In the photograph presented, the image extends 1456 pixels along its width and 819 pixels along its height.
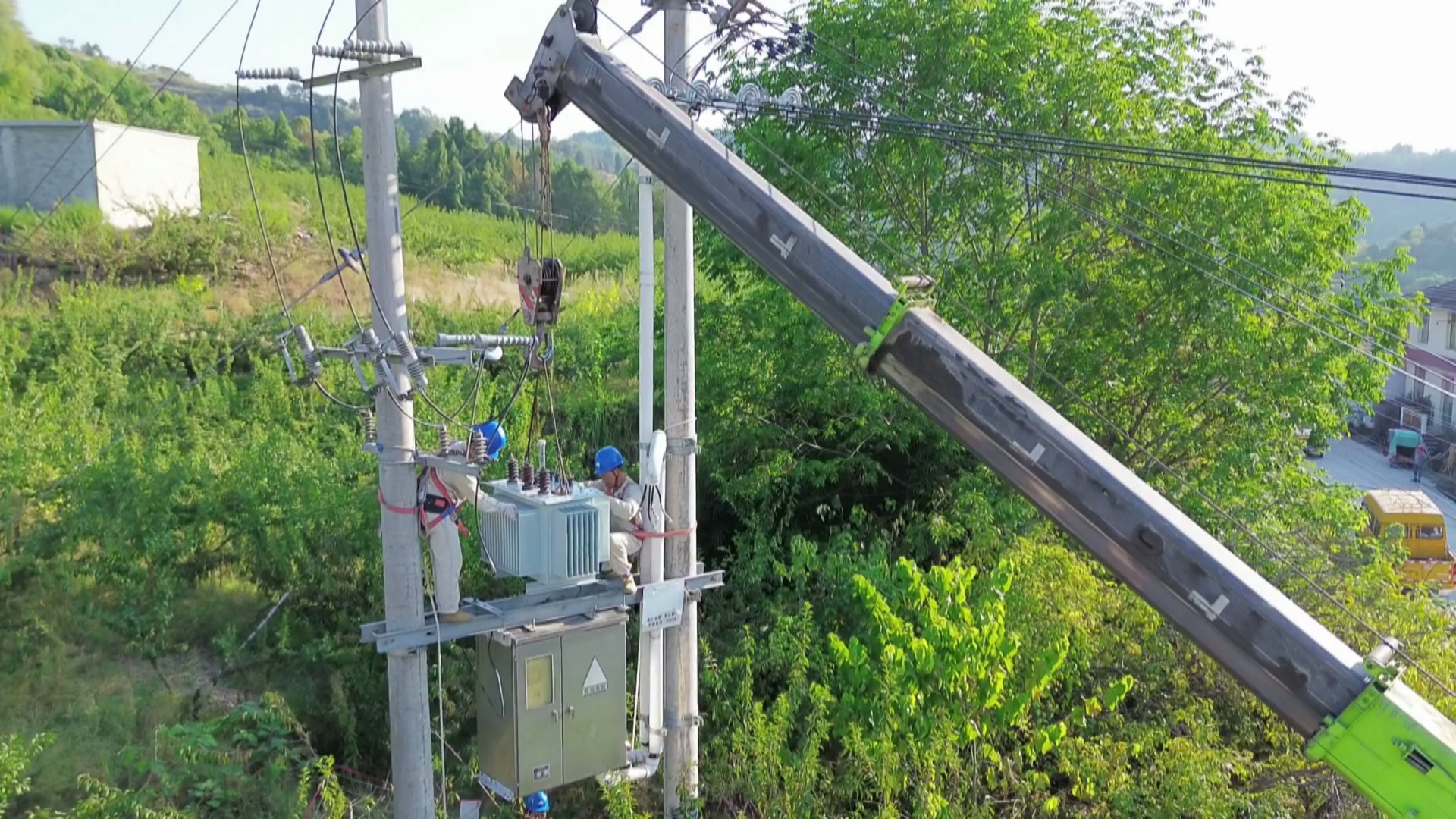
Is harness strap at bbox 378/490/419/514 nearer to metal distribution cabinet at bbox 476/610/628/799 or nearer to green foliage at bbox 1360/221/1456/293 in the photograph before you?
metal distribution cabinet at bbox 476/610/628/799

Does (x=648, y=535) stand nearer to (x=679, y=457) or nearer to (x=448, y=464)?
(x=679, y=457)

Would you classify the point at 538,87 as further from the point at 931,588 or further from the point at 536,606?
the point at 931,588

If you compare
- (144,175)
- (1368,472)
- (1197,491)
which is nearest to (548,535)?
(1197,491)

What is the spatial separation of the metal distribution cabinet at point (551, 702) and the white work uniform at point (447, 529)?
46 centimetres

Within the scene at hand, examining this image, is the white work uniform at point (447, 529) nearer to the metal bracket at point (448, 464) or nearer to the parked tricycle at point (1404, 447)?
the metal bracket at point (448, 464)

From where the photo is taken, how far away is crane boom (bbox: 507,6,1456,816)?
3707 millimetres

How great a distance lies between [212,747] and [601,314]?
13203mm

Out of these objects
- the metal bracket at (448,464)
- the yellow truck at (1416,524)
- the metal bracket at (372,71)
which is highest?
the metal bracket at (372,71)

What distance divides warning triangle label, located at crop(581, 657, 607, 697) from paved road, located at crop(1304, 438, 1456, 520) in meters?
26.8

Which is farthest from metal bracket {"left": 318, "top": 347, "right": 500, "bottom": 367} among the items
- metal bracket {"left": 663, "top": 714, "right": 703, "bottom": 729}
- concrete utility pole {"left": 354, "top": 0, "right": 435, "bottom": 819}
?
metal bracket {"left": 663, "top": 714, "right": 703, "bottom": 729}

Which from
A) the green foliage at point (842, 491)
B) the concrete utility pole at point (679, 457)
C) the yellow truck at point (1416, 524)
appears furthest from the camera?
the yellow truck at point (1416, 524)

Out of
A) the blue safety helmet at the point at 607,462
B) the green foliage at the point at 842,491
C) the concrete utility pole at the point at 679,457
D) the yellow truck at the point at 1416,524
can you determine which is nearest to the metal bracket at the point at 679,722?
the concrete utility pole at the point at 679,457

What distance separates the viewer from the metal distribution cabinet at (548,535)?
20.2 feet

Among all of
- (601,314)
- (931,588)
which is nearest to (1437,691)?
(931,588)
